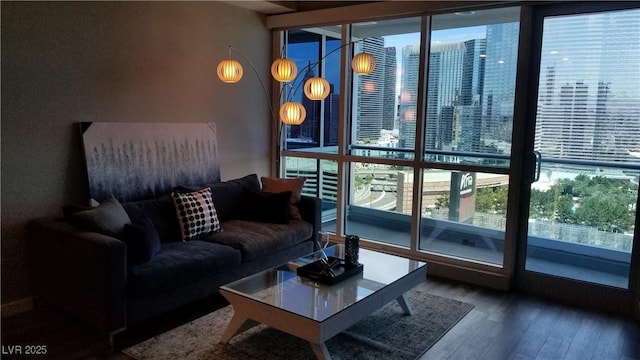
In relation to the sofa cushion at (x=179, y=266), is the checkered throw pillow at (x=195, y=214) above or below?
above

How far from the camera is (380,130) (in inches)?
193

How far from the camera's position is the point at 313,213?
14.9ft

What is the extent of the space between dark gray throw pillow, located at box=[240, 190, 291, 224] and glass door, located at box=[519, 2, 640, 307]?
7.00 ft

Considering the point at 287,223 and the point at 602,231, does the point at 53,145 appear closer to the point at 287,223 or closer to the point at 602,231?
the point at 287,223

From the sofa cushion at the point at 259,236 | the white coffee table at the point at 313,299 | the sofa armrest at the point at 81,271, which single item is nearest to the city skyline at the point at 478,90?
the sofa cushion at the point at 259,236

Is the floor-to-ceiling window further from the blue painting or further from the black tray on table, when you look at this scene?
the black tray on table

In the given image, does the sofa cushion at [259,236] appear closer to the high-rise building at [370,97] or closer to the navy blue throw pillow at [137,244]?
the navy blue throw pillow at [137,244]

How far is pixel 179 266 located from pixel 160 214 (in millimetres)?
760

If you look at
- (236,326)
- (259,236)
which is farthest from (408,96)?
(236,326)

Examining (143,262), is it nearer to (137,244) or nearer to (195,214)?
(137,244)

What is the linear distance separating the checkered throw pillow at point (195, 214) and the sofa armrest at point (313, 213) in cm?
88

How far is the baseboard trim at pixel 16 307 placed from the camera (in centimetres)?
336

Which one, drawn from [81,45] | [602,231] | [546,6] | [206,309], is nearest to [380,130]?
[546,6]

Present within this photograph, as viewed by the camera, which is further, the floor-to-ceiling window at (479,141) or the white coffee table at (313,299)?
the floor-to-ceiling window at (479,141)
